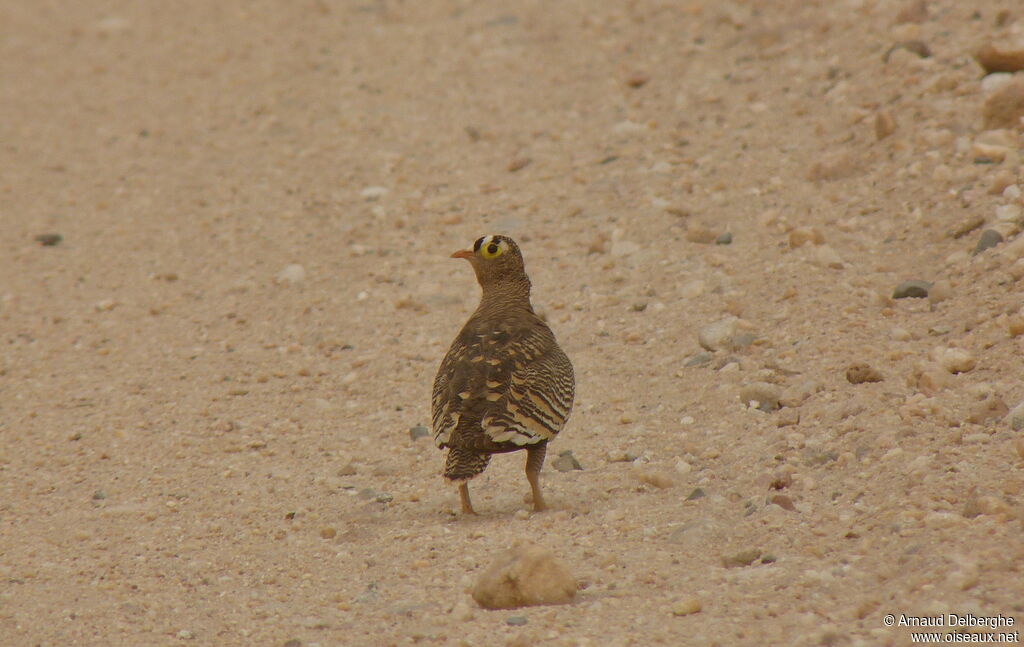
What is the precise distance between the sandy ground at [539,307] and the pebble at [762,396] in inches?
1.1

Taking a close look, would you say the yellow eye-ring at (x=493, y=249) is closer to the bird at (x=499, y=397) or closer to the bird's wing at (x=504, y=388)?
the bird at (x=499, y=397)

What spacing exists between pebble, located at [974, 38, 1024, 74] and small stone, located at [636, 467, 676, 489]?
5270 millimetres

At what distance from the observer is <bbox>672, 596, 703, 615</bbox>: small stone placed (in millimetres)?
5539

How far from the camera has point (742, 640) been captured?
5.26m

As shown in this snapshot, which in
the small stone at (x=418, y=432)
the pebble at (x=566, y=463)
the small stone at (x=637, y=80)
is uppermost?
the small stone at (x=637, y=80)

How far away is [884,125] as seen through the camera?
10586 millimetres

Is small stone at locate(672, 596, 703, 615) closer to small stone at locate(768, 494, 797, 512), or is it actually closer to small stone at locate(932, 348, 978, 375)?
small stone at locate(768, 494, 797, 512)

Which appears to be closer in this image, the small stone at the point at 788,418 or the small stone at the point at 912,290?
the small stone at the point at 788,418

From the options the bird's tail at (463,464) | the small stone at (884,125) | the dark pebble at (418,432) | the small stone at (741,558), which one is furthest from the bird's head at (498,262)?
the small stone at (884,125)

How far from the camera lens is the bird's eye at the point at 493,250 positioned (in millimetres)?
8141

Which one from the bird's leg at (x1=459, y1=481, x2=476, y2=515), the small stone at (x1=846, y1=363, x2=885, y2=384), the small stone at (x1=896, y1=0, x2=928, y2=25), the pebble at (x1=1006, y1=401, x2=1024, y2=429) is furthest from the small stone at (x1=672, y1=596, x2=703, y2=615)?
the small stone at (x1=896, y1=0, x2=928, y2=25)

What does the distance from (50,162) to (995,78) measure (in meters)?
9.16

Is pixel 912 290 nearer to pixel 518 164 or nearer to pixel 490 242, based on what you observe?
pixel 490 242

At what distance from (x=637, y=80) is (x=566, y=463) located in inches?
253
